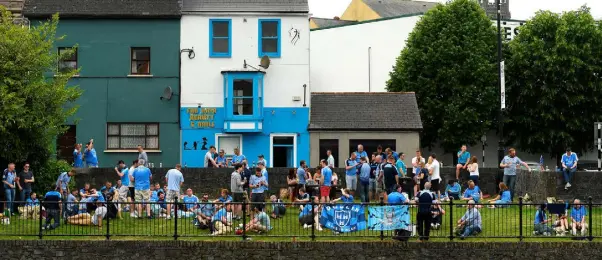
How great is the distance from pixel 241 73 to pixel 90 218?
16.0 metres

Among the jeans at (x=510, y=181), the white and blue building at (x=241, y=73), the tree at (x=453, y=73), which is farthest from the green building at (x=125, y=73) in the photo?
the tree at (x=453, y=73)

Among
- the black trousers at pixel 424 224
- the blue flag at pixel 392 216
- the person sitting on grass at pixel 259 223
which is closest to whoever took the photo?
the black trousers at pixel 424 224

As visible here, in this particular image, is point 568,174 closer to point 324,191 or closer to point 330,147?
point 324,191

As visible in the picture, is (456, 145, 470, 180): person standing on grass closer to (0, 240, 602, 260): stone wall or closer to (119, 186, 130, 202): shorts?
(0, 240, 602, 260): stone wall

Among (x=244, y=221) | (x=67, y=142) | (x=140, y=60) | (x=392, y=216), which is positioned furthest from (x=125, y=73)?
(x=392, y=216)

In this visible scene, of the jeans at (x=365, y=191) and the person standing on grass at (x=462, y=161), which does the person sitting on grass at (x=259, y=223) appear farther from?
the person standing on grass at (x=462, y=161)

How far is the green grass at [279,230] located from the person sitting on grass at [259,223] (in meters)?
→ 0.21

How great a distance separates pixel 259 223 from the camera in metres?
28.1

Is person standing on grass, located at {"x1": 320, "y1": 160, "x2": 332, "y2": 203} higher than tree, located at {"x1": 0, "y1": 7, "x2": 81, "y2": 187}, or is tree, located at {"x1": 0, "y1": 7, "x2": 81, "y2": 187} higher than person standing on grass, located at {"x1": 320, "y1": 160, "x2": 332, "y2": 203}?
tree, located at {"x1": 0, "y1": 7, "x2": 81, "y2": 187}

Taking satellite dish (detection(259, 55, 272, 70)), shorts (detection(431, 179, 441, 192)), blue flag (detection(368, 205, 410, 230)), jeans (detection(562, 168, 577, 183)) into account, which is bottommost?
blue flag (detection(368, 205, 410, 230))

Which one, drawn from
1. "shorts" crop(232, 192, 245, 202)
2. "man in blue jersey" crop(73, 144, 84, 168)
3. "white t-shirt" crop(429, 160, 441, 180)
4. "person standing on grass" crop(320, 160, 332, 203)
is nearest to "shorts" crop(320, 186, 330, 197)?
"person standing on grass" crop(320, 160, 332, 203)

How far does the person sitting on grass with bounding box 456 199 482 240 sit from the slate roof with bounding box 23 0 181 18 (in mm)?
19452

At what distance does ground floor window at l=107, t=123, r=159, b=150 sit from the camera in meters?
43.7

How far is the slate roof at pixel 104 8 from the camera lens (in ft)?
142
